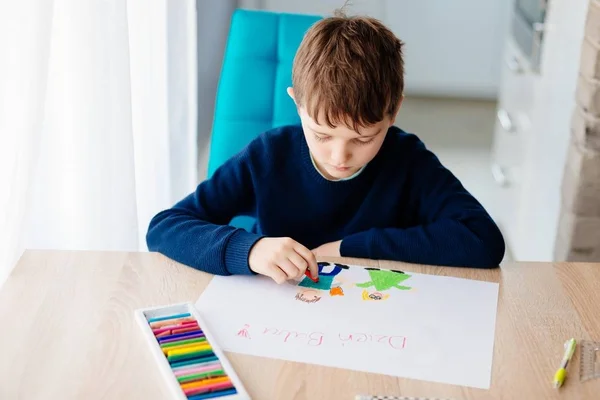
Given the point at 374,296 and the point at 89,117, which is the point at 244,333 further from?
the point at 89,117

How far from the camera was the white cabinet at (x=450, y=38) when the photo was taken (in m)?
3.82

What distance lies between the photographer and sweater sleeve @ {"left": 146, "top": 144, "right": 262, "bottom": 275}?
3.80 ft

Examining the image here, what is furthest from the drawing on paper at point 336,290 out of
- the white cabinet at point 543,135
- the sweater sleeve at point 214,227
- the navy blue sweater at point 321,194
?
the white cabinet at point 543,135

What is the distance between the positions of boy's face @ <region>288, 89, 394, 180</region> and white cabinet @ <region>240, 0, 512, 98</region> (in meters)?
2.53

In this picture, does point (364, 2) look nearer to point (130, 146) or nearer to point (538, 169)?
point (538, 169)

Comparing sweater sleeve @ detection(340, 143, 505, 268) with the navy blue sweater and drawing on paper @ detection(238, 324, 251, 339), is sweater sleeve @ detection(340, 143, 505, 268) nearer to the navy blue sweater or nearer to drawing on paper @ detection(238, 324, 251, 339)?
the navy blue sweater

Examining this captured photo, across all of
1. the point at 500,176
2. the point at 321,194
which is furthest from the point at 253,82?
the point at 500,176

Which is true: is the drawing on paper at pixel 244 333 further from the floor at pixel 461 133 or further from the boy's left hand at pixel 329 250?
the floor at pixel 461 133

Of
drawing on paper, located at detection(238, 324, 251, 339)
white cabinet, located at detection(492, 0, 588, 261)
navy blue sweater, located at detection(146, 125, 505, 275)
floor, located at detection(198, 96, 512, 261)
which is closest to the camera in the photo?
drawing on paper, located at detection(238, 324, 251, 339)

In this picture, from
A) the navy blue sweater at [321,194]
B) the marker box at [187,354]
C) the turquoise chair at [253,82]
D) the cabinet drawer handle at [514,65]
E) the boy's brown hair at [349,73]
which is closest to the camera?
the marker box at [187,354]

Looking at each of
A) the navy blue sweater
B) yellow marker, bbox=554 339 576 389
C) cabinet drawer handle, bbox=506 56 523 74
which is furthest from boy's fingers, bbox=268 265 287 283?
cabinet drawer handle, bbox=506 56 523 74

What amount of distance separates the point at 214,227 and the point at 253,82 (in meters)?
0.56

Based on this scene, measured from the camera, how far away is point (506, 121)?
2826 mm

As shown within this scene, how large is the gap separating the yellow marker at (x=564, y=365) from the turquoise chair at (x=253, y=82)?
840 mm
